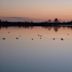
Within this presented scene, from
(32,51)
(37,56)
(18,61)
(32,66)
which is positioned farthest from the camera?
(32,51)

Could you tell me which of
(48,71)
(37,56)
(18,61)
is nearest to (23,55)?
(37,56)

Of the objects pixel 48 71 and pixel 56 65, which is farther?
pixel 56 65

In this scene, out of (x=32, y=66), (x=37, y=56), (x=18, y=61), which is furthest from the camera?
(x=37, y=56)

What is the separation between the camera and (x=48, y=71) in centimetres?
883

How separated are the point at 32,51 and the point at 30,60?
85.7 inches

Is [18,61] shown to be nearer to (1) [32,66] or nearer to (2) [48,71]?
(1) [32,66]

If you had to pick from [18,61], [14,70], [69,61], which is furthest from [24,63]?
[69,61]

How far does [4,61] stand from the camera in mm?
10289

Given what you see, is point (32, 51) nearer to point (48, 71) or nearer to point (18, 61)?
point (18, 61)

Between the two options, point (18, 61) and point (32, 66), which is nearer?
point (32, 66)

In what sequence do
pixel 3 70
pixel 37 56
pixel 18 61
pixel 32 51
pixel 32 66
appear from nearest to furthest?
pixel 3 70 → pixel 32 66 → pixel 18 61 → pixel 37 56 → pixel 32 51

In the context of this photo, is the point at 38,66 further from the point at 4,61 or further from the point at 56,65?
the point at 4,61

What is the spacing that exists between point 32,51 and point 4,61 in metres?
2.66

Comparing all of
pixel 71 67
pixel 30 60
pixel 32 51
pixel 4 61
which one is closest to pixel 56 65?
pixel 71 67
